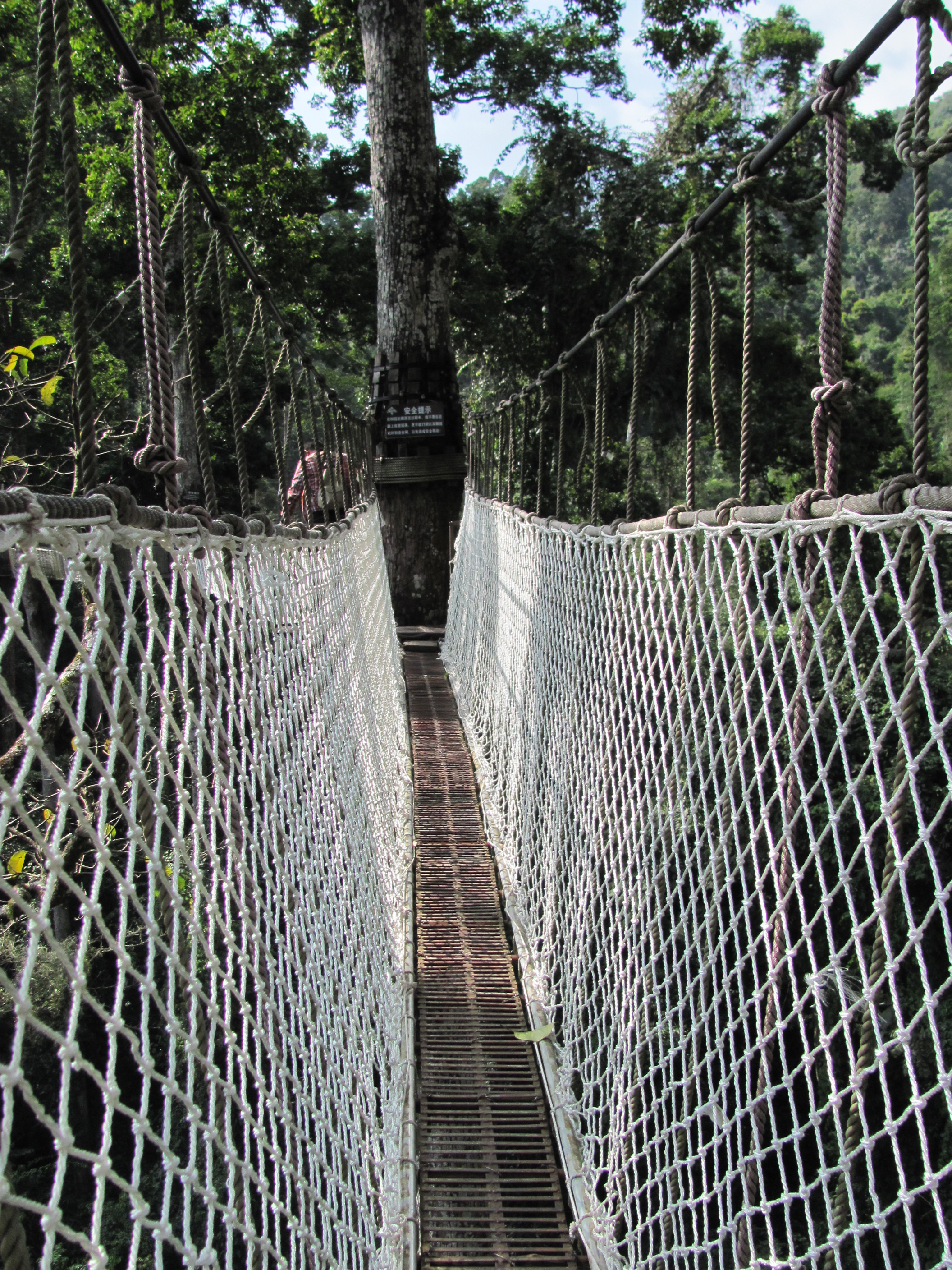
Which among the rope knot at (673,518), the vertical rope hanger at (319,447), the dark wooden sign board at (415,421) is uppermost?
the dark wooden sign board at (415,421)

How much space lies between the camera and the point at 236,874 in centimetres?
120

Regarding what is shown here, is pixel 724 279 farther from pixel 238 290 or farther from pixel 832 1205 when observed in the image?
pixel 832 1205

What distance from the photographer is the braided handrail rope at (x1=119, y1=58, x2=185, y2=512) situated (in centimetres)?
99

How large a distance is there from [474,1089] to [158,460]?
3.77 ft

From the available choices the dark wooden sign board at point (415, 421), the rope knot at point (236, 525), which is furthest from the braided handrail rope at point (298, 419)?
the dark wooden sign board at point (415, 421)

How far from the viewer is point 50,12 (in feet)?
2.50

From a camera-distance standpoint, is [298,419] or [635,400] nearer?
[635,400]

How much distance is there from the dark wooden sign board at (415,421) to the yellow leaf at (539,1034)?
13.0 ft

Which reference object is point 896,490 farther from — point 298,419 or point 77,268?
point 298,419

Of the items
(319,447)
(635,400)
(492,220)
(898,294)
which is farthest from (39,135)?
(898,294)

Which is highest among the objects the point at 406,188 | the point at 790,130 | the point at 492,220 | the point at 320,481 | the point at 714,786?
the point at 492,220

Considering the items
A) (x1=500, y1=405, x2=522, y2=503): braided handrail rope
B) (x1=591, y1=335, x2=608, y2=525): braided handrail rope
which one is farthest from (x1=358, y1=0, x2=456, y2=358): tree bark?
(x1=591, y1=335, x2=608, y2=525): braided handrail rope

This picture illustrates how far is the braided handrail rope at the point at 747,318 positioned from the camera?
1155 mm

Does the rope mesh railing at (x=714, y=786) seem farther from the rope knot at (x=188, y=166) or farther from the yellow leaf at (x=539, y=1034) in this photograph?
the rope knot at (x=188, y=166)
